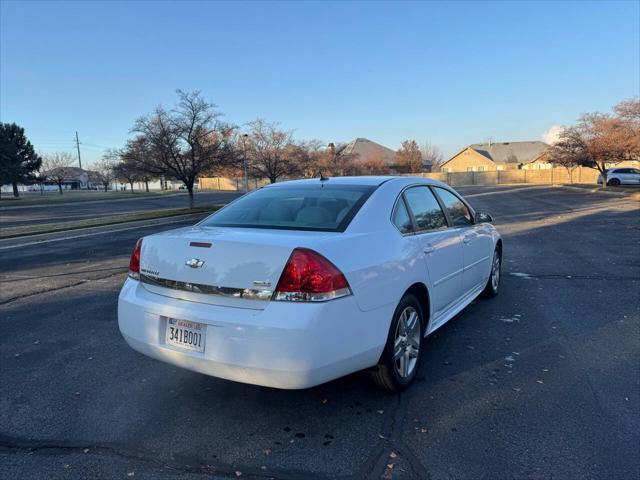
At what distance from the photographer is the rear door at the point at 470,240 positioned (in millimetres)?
4586

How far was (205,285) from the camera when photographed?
286 centimetres

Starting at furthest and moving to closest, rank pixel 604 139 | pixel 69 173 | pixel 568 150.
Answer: pixel 69 173 → pixel 568 150 → pixel 604 139

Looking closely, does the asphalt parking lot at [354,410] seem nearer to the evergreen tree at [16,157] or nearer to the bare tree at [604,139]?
the bare tree at [604,139]

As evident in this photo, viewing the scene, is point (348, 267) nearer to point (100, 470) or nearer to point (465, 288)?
point (100, 470)

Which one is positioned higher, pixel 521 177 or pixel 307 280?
pixel 307 280

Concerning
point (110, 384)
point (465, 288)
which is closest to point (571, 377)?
point (465, 288)

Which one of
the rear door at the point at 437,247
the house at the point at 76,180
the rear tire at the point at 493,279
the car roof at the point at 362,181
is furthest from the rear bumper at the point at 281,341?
the house at the point at 76,180

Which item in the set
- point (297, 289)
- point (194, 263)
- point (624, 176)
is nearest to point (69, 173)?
point (624, 176)

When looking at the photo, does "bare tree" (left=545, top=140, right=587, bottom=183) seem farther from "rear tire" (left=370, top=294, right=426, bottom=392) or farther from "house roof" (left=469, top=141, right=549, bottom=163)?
"house roof" (left=469, top=141, right=549, bottom=163)

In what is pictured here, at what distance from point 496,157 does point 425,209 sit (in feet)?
317

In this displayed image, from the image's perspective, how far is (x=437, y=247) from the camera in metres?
3.87

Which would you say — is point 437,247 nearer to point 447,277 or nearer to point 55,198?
point 447,277

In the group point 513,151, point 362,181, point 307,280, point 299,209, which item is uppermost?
point 513,151

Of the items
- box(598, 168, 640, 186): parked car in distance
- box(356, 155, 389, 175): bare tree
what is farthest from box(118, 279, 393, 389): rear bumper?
box(356, 155, 389, 175): bare tree
